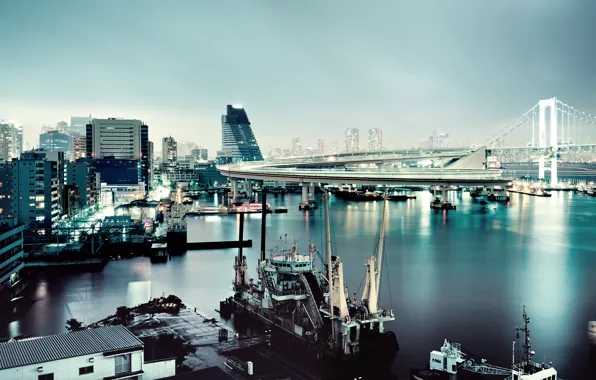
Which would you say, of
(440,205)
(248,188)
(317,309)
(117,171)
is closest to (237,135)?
(248,188)

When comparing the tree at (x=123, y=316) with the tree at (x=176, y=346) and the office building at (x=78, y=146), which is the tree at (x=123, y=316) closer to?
the tree at (x=176, y=346)

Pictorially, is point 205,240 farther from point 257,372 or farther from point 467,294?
point 257,372

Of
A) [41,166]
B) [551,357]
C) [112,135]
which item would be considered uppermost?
[112,135]

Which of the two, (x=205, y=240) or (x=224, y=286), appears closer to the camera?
(x=224, y=286)

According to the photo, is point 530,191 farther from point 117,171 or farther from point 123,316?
point 123,316

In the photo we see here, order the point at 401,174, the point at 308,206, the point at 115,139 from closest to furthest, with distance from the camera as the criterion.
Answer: the point at 401,174
the point at 308,206
the point at 115,139

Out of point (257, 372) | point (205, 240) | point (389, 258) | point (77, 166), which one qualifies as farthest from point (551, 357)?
point (77, 166)
